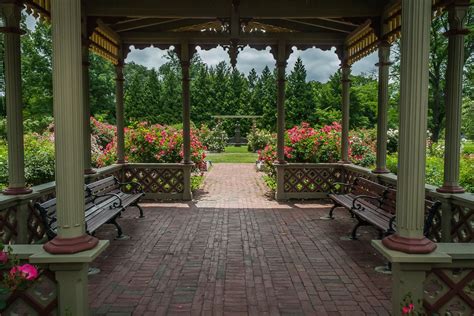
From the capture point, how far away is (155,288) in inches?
160

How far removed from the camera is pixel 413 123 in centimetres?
289

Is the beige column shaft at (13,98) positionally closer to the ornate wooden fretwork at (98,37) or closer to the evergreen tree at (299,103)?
the ornate wooden fretwork at (98,37)

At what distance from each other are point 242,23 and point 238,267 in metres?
4.97

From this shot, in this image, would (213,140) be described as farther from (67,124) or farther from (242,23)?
(67,124)

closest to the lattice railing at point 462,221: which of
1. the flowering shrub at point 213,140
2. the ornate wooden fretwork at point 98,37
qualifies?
the ornate wooden fretwork at point 98,37

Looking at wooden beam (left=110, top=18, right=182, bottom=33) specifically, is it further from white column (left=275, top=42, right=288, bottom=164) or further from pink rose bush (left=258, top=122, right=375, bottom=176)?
pink rose bush (left=258, top=122, right=375, bottom=176)

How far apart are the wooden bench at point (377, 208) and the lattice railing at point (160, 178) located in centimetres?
394

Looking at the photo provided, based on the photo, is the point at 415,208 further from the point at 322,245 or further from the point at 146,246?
the point at 146,246

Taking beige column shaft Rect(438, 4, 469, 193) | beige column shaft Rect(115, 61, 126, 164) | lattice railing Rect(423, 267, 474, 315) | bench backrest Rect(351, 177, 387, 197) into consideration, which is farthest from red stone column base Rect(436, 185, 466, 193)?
beige column shaft Rect(115, 61, 126, 164)

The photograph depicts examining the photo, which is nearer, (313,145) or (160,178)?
(160,178)

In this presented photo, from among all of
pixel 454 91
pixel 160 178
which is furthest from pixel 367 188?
pixel 160 178

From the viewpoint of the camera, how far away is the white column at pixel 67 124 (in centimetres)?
285

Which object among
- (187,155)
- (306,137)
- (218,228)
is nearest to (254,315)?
(218,228)

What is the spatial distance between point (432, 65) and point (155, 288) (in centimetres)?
2956
